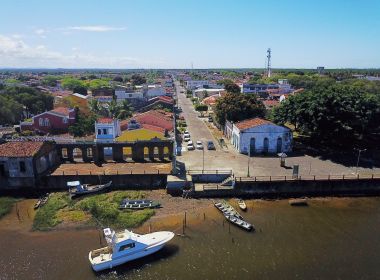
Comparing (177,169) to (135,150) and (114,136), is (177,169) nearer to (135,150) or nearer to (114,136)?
(135,150)

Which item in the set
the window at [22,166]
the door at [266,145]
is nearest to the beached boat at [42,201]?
the window at [22,166]

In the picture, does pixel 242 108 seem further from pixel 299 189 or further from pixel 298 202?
pixel 298 202

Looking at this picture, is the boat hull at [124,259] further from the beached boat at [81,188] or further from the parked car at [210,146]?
the parked car at [210,146]

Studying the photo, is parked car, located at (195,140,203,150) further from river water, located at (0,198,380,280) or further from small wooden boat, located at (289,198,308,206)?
small wooden boat, located at (289,198,308,206)

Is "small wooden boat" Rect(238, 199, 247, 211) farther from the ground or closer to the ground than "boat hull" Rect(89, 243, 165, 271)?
farther from the ground

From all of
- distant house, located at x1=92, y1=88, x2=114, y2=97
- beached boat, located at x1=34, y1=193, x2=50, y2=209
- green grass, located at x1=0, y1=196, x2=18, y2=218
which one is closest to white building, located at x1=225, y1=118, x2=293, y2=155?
beached boat, located at x1=34, y1=193, x2=50, y2=209

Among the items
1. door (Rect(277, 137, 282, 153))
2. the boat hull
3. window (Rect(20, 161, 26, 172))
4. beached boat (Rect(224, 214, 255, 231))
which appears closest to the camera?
the boat hull
